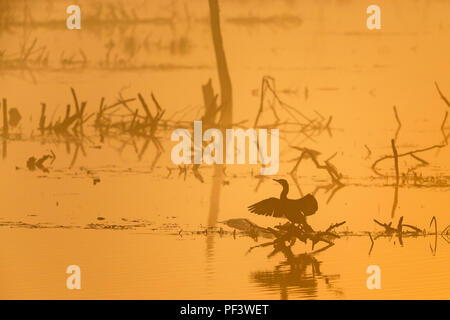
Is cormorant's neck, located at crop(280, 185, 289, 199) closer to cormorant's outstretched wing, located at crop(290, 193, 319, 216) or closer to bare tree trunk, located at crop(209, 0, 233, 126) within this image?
cormorant's outstretched wing, located at crop(290, 193, 319, 216)

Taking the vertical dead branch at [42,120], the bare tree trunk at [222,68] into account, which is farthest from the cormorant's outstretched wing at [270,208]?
the vertical dead branch at [42,120]

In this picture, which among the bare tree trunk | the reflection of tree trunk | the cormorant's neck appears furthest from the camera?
the bare tree trunk

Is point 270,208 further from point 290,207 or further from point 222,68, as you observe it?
point 222,68

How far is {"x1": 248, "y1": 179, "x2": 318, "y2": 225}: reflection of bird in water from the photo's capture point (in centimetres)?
245

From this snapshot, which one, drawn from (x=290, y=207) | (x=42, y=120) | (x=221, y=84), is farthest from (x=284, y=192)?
(x=42, y=120)

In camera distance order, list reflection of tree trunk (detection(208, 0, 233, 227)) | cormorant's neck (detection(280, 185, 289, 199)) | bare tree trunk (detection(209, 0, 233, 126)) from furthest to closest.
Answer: bare tree trunk (detection(209, 0, 233, 126))
reflection of tree trunk (detection(208, 0, 233, 227))
cormorant's neck (detection(280, 185, 289, 199))

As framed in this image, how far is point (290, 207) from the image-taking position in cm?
246

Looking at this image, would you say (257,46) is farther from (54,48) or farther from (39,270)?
(39,270)

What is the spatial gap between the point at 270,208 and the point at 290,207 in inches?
2.5

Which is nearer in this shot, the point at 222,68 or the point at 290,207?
the point at 290,207

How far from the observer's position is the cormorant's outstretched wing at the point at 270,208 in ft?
8.06

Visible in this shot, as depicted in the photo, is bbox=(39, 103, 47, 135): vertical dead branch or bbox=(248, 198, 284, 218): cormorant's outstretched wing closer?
bbox=(248, 198, 284, 218): cormorant's outstretched wing

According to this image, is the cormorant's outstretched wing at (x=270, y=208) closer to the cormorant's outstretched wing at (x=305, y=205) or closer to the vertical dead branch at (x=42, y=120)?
the cormorant's outstretched wing at (x=305, y=205)

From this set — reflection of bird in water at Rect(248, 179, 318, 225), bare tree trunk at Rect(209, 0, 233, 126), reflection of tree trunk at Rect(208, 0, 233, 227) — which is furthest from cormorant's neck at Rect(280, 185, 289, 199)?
bare tree trunk at Rect(209, 0, 233, 126)
